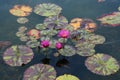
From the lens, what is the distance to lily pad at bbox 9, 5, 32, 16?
3.75 meters

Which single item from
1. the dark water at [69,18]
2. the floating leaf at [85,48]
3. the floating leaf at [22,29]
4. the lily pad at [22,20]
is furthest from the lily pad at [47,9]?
the floating leaf at [85,48]

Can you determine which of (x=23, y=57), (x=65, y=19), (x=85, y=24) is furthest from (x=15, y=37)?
(x=85, y=24)

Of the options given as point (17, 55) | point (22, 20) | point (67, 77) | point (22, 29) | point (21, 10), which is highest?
point (21, 10)

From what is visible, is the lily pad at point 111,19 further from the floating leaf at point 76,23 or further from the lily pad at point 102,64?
the lily pad at point 102,64

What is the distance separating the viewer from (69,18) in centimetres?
373

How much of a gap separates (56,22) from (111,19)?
31.1 inches

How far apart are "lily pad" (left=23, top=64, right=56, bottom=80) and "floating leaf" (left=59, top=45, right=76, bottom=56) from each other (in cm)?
27

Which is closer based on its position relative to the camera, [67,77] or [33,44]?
[67,77]

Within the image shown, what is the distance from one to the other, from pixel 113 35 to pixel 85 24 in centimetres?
41

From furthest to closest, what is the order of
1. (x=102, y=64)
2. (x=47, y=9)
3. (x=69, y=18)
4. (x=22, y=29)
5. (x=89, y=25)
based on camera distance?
(x=47, y=9)
(x=69, y=18)
(x=89, y=25)
(x=22, y=29)
(x=102, y=64)

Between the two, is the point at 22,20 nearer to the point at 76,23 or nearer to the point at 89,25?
the point at 76,23

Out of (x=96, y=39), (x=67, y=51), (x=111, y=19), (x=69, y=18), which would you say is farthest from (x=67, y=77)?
(x=111, y=19)

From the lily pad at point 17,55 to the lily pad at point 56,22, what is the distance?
55 cm

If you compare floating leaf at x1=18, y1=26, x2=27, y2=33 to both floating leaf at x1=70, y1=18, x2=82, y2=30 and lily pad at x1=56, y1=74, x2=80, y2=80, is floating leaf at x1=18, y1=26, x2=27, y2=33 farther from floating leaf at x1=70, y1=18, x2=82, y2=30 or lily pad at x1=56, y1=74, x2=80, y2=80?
lily pad at x1=56, y1=74, x2=80, y2=80
